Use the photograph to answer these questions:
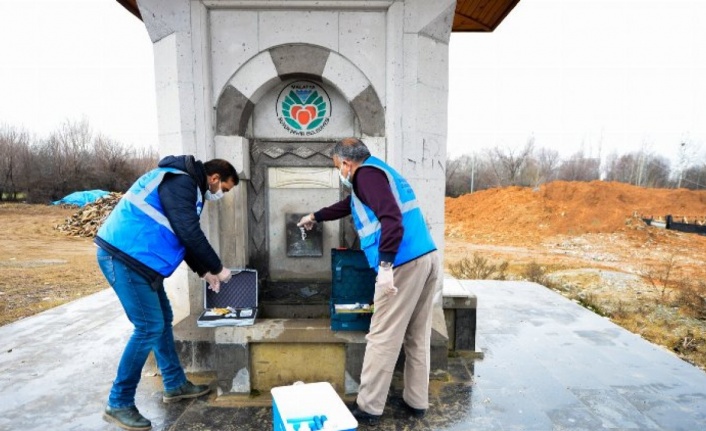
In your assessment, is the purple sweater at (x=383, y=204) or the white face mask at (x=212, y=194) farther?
the white face mask at (x=212, y=194)

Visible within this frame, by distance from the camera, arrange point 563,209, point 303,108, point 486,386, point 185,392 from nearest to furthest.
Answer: point 185,392
point 486,386
point 303,108
point 563,209

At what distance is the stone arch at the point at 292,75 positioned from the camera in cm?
391

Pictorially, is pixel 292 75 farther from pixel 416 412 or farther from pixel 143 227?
pixel 416 412

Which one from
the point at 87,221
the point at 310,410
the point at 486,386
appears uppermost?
the point at 310,410

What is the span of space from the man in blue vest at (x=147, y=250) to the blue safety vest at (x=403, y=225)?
3.55 feet

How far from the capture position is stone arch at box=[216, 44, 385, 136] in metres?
3.91

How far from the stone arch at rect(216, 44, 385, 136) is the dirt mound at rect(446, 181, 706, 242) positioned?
17.0m

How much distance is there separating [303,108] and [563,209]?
69.4ft

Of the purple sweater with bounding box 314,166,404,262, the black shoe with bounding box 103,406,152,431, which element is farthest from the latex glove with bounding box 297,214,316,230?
the black shoe with bounding box 103,406,152,431

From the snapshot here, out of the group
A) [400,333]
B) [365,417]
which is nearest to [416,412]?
[365,417]

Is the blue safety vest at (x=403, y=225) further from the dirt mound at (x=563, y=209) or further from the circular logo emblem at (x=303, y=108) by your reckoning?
the dirt mound at (x=563, y=209)

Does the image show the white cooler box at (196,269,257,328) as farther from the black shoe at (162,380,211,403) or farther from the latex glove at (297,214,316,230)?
the latex glove at (297,214,316,230)

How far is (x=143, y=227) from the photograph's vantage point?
285 centimetres

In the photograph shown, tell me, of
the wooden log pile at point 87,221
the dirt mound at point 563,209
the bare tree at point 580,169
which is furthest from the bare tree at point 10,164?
the bare tree at point 580,169
